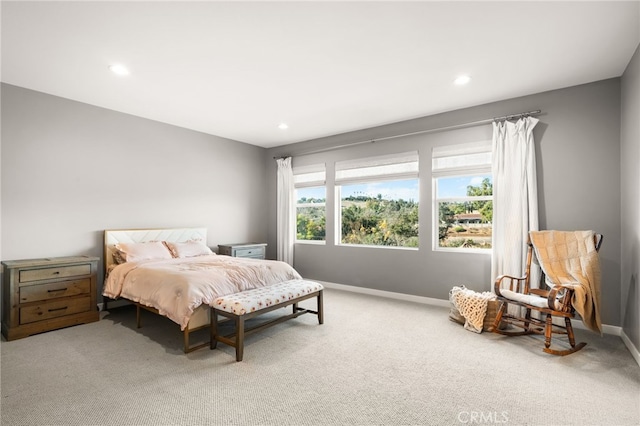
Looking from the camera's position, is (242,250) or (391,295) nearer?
(391,295)

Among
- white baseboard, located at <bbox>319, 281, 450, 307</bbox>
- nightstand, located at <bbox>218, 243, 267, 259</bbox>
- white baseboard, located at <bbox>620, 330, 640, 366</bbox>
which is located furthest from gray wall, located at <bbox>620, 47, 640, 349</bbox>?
nightstand, located at <bbox>218, 243, 267, 259</bbox>

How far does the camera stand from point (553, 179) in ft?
11.4

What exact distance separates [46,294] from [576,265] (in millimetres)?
5404

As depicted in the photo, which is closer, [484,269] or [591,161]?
[591,161]

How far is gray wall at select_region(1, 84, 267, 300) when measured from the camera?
135 inches

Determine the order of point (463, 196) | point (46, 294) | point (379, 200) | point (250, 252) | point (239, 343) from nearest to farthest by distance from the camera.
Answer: point (239, 343) < point (46, 294) < point (463, 196) < point (379, 200) < point (250, 252)

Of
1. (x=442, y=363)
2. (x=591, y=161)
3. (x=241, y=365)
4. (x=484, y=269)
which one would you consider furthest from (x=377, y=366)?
(x=591, y=161)

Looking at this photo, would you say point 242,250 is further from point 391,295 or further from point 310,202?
point 391,295

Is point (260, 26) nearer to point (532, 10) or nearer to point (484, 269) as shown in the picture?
point (532, 10)

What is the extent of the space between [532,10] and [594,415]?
2.71 meters

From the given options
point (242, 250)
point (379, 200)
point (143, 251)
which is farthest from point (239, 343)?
point (379, 200)

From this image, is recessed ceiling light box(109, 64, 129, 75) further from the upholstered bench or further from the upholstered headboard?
the upholstered bench

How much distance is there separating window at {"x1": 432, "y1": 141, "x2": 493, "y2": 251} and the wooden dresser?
174 inches

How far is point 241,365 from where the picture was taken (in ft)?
8.30
